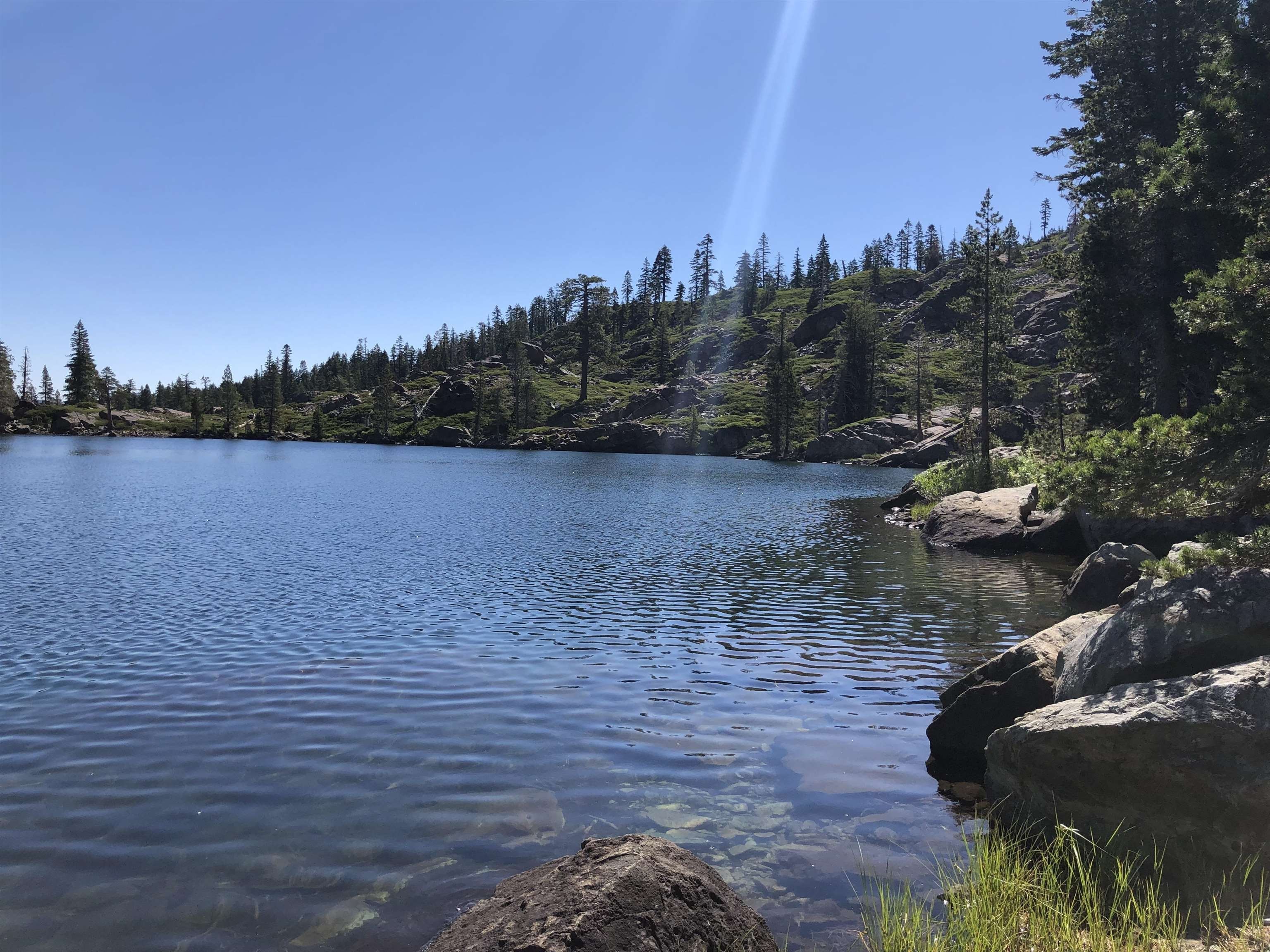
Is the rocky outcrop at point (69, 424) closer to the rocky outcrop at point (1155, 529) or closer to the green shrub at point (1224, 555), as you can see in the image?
the rocky outcrop at point (1155, 529)

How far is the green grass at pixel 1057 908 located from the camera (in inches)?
230

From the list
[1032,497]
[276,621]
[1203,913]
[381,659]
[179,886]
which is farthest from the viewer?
[1032,497]

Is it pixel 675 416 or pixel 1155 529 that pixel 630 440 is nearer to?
pixel 675 416

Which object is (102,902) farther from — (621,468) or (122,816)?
(621,468)

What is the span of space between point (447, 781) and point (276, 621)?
10.8 meters

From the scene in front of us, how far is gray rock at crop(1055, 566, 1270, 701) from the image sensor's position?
9000 mm

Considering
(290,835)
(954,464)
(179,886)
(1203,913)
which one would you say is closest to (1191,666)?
(1203,913)

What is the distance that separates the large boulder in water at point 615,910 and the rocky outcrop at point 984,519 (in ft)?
109

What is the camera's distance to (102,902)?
7.58 meters

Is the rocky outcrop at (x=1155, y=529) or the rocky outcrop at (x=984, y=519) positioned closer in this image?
the rocky outcrop at (x=1155, y=529)

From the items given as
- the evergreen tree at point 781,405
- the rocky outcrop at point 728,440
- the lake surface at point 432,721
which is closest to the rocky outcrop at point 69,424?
the rocky outcrop at point 728,440

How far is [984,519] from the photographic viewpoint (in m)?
37.9

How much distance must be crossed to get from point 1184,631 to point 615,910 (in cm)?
802

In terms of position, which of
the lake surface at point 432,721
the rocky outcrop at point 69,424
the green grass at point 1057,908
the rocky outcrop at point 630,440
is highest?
the rocky outcrop at point 69,424
